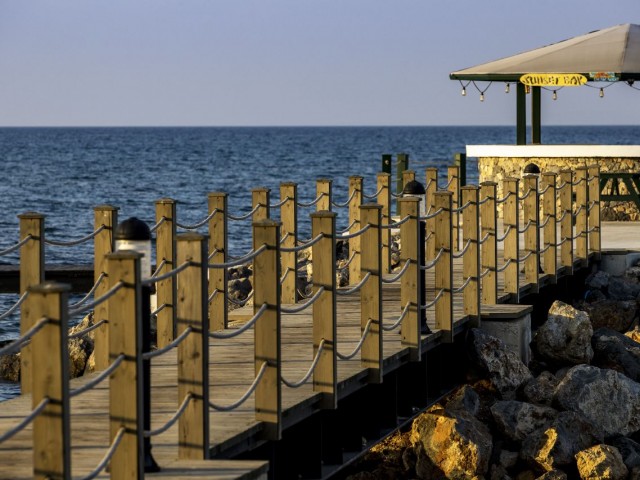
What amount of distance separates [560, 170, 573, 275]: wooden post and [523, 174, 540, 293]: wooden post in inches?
47.0

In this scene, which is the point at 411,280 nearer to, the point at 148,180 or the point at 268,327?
the point at 268,327

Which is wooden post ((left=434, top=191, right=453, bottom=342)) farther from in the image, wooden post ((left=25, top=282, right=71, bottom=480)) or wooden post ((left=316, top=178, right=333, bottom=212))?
wooden post ((left=25, top=282, right=71, bottom=480))

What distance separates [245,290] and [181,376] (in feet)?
34.3

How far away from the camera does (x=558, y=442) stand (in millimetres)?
10688

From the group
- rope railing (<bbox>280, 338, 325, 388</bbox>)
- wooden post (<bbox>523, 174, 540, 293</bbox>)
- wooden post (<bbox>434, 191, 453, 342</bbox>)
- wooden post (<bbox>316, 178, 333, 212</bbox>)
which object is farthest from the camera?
wooden post (<bbox>316, 178, 333, 212</bbox>)

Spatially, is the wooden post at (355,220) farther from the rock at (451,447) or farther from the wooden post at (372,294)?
the wooden post at (372,294)

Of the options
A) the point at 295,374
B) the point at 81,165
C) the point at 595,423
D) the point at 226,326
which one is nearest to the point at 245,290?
the point at 226,326

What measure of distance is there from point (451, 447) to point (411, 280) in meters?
1.22

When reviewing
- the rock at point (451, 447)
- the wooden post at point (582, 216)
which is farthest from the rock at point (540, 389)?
the wooden post at point (582, 216)

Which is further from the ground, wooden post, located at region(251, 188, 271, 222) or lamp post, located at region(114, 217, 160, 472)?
wooden post, located at region(251, 188, 271, 222)

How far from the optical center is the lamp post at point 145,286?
7.07 meters

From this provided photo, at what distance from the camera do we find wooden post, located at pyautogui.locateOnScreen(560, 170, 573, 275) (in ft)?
52.4

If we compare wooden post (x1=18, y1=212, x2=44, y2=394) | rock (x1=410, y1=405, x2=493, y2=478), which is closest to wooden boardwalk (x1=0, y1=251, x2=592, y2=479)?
rock (x1=410, y1=405, x2=493, y2=478)

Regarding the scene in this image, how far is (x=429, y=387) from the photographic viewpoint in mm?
11688
